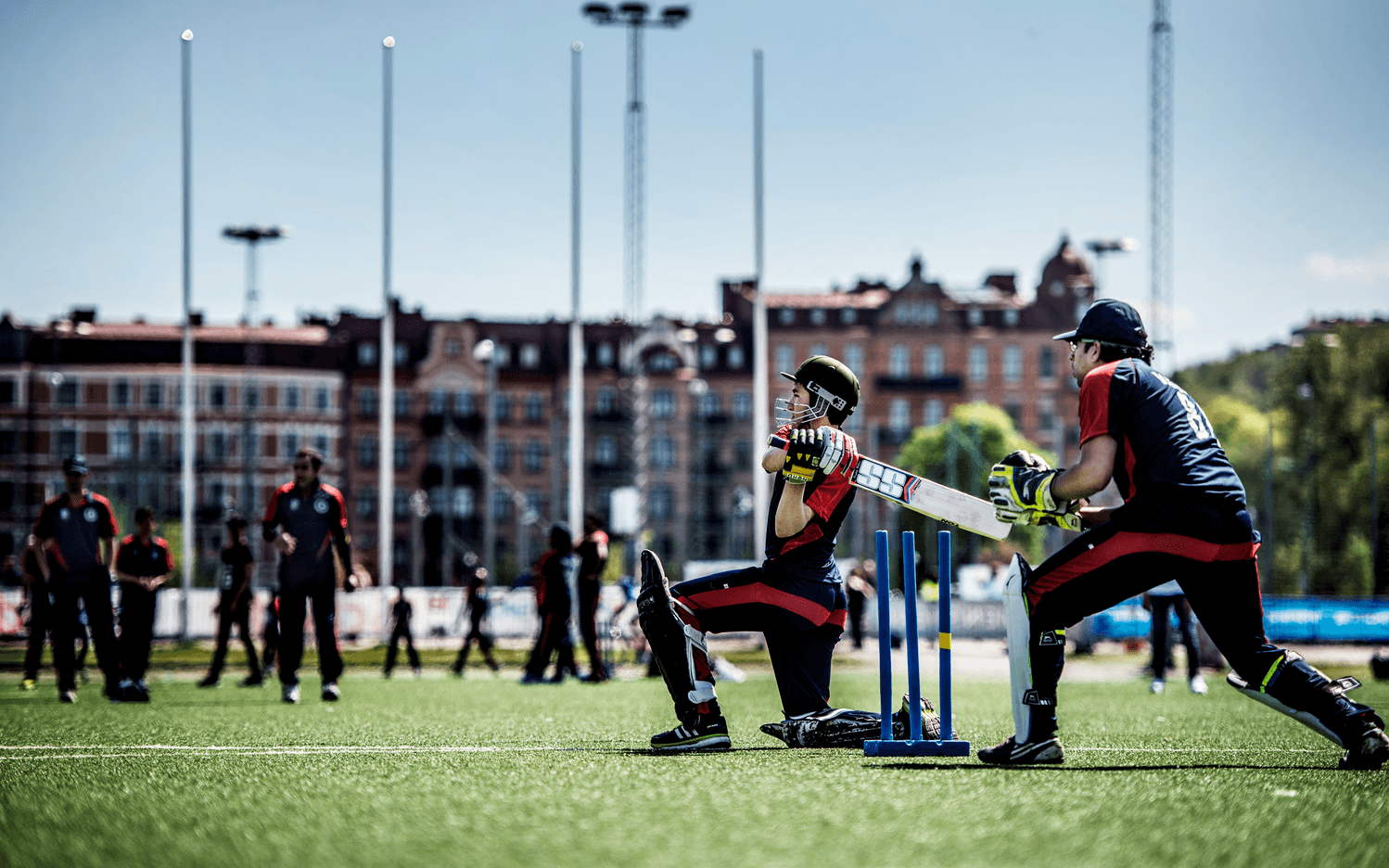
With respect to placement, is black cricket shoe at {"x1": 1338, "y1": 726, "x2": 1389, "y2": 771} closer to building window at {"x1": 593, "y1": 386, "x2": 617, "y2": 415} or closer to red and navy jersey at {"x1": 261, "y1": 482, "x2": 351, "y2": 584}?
red and navy jersey at {"x1": 261, "y1": 482, "x2": 351, "y2": 584}

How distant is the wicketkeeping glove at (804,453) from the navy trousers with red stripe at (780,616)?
22.4 inches

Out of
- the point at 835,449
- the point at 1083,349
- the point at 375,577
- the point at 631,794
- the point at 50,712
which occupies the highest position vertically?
the point at 1083,349

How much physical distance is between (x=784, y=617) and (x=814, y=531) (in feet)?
1.36

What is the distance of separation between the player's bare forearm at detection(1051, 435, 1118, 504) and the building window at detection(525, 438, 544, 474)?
256 feet

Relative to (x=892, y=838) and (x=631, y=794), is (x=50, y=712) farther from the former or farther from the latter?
(x=892, y=838)

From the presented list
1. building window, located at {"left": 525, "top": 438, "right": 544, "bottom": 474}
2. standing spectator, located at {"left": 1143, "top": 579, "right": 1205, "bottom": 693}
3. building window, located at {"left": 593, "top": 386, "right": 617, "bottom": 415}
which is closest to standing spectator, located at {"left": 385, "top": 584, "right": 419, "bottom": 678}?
standing spectator, located at {"left": 1143, "top": 579, "right": 1205, "bottom": 693}

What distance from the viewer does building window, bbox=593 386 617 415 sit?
84.4m

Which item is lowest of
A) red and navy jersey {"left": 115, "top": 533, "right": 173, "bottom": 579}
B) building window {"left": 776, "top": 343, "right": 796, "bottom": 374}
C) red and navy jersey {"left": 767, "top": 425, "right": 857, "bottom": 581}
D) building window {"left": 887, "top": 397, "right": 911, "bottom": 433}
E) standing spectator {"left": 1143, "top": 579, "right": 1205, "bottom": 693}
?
standing spectator {"left": 1143, "top": 579, "right": 1205, "bottom": 693}

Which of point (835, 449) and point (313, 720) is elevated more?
point (835, 449)

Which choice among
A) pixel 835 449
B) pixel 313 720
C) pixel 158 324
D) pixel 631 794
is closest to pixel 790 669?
pixel 835 449

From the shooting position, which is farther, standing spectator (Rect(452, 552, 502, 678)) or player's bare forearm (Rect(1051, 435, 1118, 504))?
standing spectator (Rect(452, 552, 502, 678))

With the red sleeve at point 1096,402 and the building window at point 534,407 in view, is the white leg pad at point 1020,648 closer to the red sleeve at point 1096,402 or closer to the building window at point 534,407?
the red sleeve at point 1096,402

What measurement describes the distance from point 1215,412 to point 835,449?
89046 mm

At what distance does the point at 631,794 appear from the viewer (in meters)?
4.62
